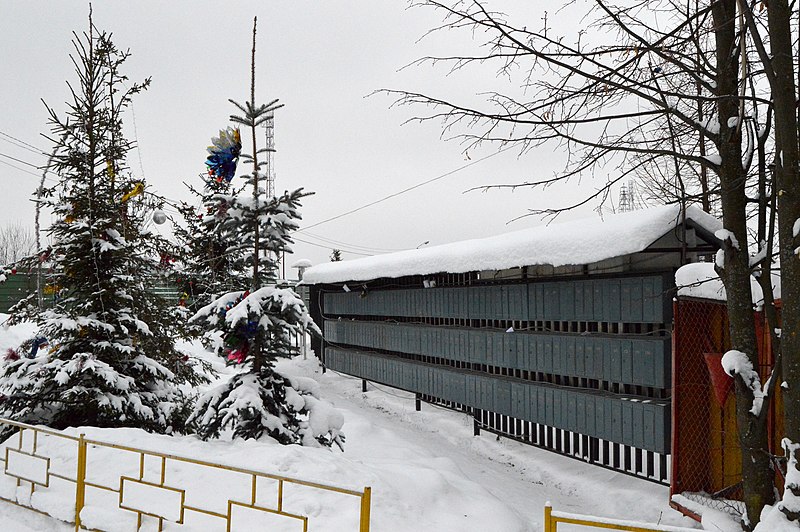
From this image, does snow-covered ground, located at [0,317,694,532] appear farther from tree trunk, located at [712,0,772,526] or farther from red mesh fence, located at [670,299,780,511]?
tree trunk, located at [712,0,772,526]

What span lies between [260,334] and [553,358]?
400cm

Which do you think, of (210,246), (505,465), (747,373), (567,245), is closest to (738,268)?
(747,373)

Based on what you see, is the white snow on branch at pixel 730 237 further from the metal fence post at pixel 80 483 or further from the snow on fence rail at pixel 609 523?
the metal fence post at pixel 80 483

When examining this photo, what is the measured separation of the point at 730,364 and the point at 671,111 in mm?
1804

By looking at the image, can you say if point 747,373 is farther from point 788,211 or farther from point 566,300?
point 566,300

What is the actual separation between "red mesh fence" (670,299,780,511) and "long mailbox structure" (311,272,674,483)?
1.12 ft

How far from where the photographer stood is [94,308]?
27.8 feet

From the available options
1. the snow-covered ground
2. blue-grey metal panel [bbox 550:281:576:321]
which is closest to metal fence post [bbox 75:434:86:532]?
→ the snow-covered ground

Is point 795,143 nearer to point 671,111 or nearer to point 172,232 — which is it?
point 671,111

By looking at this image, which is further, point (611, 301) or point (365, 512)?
Result: point (611, 301)

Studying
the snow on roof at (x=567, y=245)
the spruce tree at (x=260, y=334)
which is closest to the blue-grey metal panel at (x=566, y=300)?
the snow on roof at (x=567, y=245)

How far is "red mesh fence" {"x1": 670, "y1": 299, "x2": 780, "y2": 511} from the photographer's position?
6.22m

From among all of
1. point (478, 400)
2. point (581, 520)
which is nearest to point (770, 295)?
point (581, 520)

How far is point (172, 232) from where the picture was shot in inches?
797
